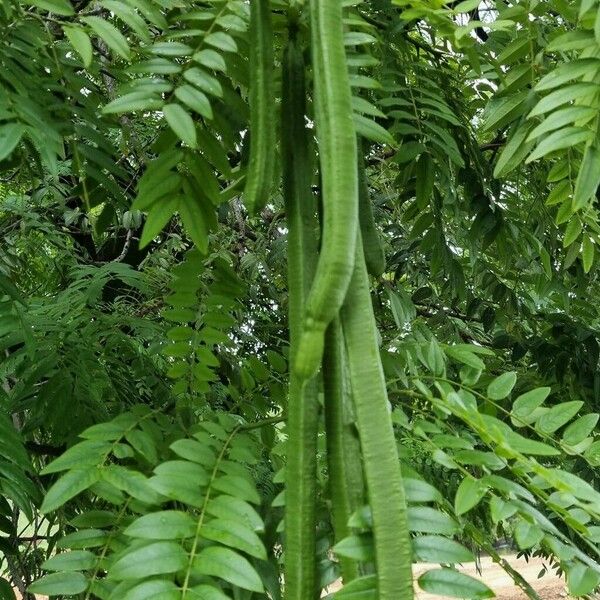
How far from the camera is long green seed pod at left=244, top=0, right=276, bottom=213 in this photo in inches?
27.5

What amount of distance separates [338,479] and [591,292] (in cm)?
168

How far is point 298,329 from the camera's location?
0.64 metres

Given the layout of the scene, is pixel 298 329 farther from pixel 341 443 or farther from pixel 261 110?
pixel 261 110

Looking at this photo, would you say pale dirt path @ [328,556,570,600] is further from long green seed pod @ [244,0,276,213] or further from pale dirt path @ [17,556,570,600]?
long green seed pod @ [244,0,276,213]

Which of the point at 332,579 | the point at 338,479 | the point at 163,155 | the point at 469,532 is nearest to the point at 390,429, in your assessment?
the point at 338,479

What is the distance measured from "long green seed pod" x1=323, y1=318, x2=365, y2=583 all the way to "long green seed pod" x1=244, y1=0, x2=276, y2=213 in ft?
0.55

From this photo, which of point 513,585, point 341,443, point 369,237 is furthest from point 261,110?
point 513,585

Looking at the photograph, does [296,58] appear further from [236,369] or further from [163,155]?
[236,369]

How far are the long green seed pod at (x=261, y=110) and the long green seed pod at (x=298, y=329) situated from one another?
2 centimetres

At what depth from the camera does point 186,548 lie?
2.18 feet

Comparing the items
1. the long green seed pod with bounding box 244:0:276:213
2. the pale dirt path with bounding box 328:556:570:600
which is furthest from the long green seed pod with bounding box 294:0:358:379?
the pale dirt path with bounding box 328:556:570:600

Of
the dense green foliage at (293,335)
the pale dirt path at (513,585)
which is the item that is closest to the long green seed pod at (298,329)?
the dense green foliage at (293,335)

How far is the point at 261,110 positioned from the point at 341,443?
0.99 ft

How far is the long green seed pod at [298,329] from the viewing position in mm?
593
